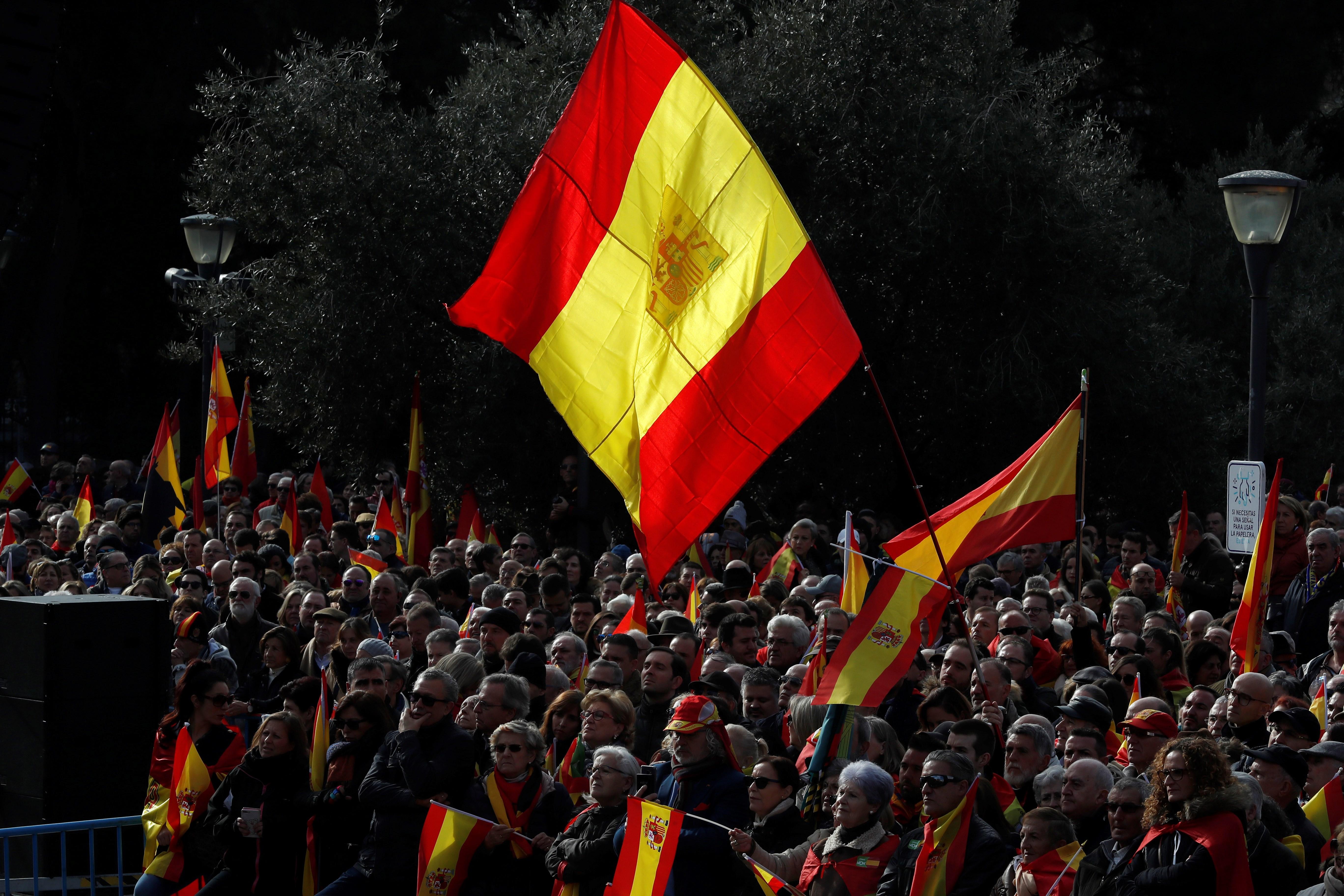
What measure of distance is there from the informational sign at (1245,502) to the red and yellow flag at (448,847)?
604 cm

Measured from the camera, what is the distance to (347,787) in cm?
793

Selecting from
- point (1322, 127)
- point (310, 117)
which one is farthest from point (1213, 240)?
point (310, 117)

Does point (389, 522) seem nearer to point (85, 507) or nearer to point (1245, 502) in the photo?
point (85, 507)

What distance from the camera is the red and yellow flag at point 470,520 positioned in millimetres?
18266

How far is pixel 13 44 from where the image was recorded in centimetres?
1190

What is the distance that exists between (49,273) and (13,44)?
21.8 m

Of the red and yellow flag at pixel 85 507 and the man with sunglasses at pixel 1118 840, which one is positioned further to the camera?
the red and yellow flag at pixel 85 507

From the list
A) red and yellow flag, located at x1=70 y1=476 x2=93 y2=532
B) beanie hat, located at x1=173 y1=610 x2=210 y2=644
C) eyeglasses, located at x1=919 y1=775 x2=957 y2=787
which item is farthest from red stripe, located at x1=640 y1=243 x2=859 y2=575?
red and yellow flag, located at x1=70 y1=476 x2=93 y2=532

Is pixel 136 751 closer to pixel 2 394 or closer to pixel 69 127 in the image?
pixel 2 394

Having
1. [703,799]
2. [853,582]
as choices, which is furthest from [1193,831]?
[853,582]

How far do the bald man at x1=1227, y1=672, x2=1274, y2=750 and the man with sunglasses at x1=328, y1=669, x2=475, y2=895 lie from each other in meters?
3.43

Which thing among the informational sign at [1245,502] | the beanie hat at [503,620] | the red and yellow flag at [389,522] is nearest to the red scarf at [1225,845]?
the beanie hat at [503,620]

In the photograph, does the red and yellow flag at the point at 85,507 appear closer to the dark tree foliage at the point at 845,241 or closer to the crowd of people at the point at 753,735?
the dark tree foliage at the point at 845,241

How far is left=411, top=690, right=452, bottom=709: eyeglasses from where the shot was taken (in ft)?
25.2
